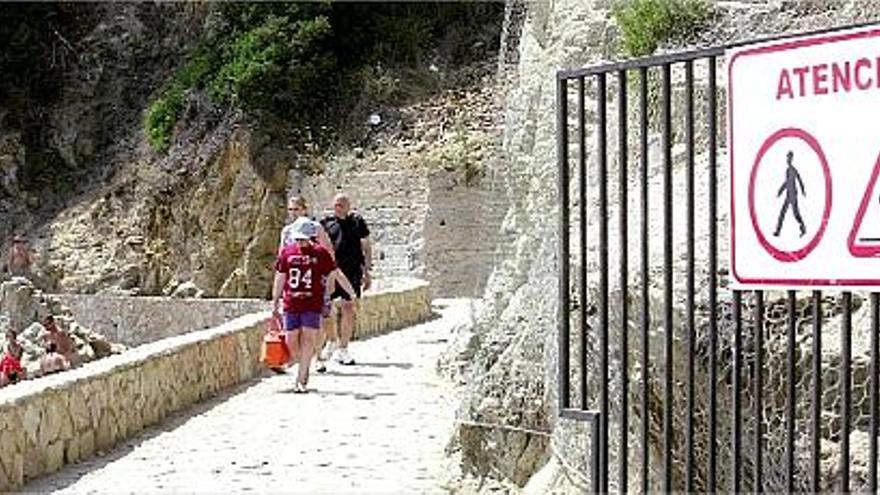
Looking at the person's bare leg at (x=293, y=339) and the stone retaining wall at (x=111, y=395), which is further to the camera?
the person's bare leg at (x=293, y=339)

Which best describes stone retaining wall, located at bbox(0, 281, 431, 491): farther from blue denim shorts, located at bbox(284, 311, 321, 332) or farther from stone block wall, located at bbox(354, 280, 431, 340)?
stone block wall, located at bbox(354, 280, 431, 340)

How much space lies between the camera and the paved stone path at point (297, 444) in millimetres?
7480

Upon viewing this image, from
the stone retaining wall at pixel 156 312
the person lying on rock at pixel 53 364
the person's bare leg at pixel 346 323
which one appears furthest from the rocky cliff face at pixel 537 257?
the stone retaining wall at pixel 156 312

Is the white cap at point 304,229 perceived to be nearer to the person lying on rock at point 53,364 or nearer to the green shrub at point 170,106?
the person lying on rock at point 53,364

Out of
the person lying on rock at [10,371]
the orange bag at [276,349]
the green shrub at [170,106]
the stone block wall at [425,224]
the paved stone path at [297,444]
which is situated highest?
the green shrub at [170,106]

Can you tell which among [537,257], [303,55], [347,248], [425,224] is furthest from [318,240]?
[303,55]

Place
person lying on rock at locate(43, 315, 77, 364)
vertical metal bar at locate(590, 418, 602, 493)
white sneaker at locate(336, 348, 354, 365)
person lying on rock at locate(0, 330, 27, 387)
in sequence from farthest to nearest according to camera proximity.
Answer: person lying on rock at locate(43, 315, 77, 364) → person lying on rock at locate(0, 330, 27, 387) → white sneaker at locate(336, 348, 354, 365) → vertical metal bar at locate(590, 418, 602, 493)

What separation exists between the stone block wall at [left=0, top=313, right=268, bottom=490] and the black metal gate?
320 centimetres

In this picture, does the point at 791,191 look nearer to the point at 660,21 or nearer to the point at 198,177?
the point at 660,21

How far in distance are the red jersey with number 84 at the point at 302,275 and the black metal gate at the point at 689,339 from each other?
151 inches

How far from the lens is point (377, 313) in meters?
15.9

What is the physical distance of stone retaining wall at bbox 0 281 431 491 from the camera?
741 cm

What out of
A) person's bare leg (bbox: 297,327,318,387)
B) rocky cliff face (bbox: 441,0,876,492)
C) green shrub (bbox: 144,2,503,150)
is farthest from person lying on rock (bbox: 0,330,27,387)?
green shrub (bbox: 144,2,503,150)

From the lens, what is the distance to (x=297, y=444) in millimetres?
8508
